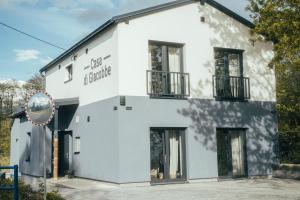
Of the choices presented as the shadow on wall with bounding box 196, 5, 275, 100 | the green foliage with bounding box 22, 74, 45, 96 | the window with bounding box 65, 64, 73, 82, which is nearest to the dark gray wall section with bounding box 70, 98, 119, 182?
the window with bounding box 65, 64, 73, 82

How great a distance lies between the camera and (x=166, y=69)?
15.2 meters

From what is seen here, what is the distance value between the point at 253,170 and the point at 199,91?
3995 mm

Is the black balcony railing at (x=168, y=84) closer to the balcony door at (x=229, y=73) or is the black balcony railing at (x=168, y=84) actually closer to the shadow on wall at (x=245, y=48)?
the shadow on wall at (x=245, y=48)

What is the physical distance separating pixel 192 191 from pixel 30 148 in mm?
11464

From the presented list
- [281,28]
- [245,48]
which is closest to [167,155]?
[245,48]

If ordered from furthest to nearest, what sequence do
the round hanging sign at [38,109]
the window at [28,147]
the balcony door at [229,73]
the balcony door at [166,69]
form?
the window at [28,147] < the balcony door at [229,73] < the balcony door at [166,69] < the round hanging sign at [38,109]

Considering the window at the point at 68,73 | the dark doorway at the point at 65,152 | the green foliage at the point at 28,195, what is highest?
the window at the point at 68,73

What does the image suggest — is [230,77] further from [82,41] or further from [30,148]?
[30,148]

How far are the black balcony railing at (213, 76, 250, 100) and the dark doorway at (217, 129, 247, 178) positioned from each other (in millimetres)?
1368

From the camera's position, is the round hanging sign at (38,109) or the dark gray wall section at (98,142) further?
the dark gray wall section at (98,142)

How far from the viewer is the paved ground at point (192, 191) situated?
1087 cm

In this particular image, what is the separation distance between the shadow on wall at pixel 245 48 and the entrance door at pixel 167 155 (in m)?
2.54

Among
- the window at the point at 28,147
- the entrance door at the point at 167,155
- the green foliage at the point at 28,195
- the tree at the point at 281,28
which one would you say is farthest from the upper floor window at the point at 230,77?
the window at the point at 28,147

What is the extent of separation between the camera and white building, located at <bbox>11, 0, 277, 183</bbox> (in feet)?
47.2
